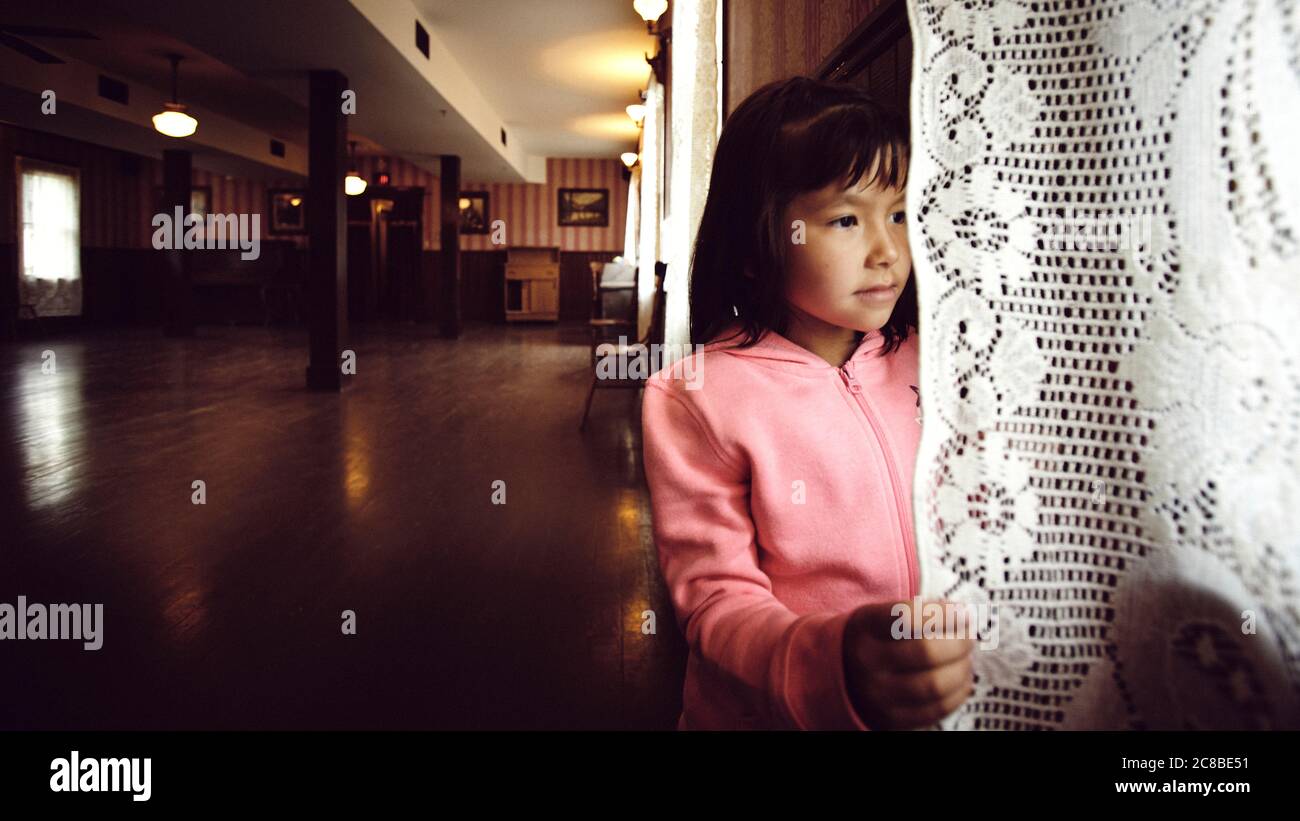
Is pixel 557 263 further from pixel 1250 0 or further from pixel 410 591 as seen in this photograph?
pixel 1250 0

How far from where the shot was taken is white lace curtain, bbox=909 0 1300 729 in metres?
0.38

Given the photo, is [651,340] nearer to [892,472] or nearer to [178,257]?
[892,472]

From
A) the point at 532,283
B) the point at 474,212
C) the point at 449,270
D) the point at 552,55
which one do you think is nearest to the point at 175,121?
the point at 449,270

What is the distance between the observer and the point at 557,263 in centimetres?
1419

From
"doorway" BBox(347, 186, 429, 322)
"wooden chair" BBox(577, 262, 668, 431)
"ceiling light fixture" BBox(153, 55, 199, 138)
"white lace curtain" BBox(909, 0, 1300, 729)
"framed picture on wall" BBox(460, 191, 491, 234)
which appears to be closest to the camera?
"white lace curtain" BBox(909, 0, 1300, 729)

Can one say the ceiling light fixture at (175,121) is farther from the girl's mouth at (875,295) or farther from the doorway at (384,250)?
the girl's mouth at (875,295)

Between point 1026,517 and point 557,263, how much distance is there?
14101mm

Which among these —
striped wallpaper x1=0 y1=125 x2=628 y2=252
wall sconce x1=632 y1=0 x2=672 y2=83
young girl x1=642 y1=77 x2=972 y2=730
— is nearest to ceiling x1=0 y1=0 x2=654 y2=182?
wall sconce x1=632 y1=0 x2=672 y2=83

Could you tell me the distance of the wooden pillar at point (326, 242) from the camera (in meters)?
6.23

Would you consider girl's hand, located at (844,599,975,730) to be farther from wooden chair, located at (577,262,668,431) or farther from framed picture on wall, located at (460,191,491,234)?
framed picture on wall, located at (460,191,491,234)

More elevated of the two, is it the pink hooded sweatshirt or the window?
the window

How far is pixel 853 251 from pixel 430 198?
605 inches

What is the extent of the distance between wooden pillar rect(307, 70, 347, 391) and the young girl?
5.89 metres
